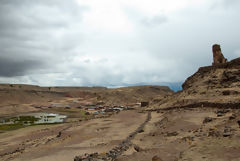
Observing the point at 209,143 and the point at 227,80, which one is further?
the point at 227,80

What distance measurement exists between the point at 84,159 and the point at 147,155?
4.43m

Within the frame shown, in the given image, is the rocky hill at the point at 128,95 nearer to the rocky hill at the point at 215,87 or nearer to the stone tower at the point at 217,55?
the stone tower at the point at 217,55

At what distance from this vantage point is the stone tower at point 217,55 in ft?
177

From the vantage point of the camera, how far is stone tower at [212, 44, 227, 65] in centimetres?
5381

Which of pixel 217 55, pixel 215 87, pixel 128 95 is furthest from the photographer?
pixel 128 95

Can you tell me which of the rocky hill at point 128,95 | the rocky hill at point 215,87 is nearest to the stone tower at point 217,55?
the rocky hill at point 215,87

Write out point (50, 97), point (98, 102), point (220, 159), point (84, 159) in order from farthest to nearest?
point (50, 97) → point (98, 102) → point (84, 159) → point (220, 159)

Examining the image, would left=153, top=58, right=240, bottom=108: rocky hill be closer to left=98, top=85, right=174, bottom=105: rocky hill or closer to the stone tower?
the stone tower

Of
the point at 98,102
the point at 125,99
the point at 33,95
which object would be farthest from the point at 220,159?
the point at 33,95

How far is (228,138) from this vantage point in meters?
11.7

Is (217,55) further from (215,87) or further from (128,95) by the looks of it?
(128,95)

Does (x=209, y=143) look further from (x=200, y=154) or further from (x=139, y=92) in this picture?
(x=139, y=92)

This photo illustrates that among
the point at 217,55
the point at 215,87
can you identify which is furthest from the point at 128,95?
the point at 215,87

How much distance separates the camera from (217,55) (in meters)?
54.1
